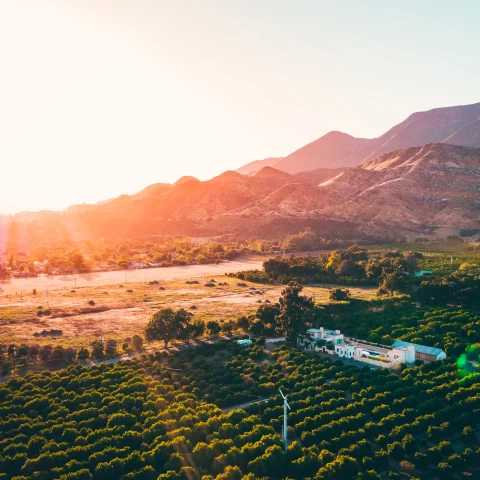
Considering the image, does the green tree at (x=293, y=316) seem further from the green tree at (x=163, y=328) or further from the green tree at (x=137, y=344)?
the green tree at (x=137, y=344)

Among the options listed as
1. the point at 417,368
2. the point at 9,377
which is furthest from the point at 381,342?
the point at 9,377

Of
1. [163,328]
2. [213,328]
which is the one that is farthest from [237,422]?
[213,328]

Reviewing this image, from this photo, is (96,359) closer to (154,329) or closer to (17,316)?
(154,329)

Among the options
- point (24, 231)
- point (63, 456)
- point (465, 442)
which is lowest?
point (465, 442)

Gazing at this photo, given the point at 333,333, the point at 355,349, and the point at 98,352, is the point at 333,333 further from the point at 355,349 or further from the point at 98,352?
the point at 98,352

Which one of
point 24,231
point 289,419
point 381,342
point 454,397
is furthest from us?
point 24,231

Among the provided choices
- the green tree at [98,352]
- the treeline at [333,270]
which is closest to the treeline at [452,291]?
the treeline at [333,270]

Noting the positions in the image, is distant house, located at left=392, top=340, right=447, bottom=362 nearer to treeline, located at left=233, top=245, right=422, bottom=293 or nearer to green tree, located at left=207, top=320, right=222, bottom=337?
green tree, located at left=207, top=320, right=222, bottom=337
